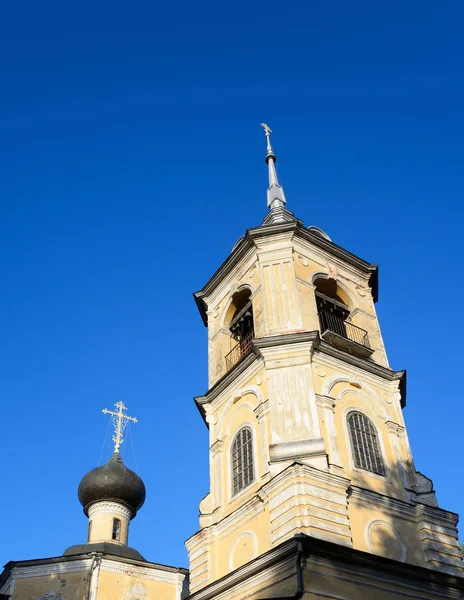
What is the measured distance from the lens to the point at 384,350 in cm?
1931

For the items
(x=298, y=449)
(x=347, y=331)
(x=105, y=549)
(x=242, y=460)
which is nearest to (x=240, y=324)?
(x=347, y=331)

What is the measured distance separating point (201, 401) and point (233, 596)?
20.2 feet

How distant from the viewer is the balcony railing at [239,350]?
1917cm

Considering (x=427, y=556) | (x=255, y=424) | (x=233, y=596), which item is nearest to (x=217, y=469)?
(x=255, y=424)

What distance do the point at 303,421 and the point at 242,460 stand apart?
218 centimetres

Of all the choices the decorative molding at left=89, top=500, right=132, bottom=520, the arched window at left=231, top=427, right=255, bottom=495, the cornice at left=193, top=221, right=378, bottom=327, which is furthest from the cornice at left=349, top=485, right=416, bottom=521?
the decorative molding at left=89, top=500, right=132, bottom=520

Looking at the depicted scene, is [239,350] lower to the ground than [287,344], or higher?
higher

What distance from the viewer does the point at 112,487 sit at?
988 inches

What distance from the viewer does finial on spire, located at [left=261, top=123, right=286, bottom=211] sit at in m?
24.0

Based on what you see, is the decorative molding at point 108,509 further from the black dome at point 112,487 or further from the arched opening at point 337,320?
the arched opening at point 337,320

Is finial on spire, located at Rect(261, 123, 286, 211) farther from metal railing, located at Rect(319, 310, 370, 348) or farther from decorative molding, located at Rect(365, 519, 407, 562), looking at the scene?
decorative molding, located at Rect(365, 519, 407, 562)

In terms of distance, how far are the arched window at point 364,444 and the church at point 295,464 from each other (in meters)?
0.03

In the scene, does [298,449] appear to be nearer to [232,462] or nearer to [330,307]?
[232,462]

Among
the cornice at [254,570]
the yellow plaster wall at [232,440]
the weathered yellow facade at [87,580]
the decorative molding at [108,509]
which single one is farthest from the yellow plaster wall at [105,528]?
the cornice at [254,570]
